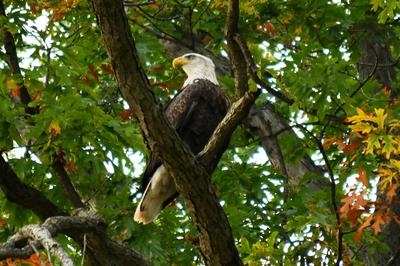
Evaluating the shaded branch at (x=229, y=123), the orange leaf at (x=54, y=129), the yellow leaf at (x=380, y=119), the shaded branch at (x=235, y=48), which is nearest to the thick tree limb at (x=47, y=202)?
the orange leaf at (x=54, y=129)

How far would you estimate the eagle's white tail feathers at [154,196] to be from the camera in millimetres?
6141

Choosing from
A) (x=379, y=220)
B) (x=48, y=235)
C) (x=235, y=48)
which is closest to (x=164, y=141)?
(x=235, y=48)

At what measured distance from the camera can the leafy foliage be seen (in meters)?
5.45

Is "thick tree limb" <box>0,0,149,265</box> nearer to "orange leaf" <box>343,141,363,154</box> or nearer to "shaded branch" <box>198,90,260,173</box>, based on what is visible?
"shaded branch" <box>198,90,260,173</box>

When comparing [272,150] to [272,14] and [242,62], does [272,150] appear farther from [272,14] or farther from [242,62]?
[242,62]

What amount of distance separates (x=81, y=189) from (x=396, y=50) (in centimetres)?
344

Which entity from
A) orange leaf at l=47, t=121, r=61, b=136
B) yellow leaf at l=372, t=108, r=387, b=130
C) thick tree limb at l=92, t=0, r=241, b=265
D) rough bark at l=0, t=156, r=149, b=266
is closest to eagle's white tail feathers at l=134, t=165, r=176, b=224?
rough bark at l=0, t=156, r=149, b=266

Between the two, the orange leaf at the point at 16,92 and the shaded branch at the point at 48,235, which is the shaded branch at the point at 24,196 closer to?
the shaded branch at the point at 48,235

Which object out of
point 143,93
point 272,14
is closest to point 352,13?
point 272,14

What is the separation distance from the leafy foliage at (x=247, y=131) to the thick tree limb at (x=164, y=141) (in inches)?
12.6

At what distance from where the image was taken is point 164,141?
435cm

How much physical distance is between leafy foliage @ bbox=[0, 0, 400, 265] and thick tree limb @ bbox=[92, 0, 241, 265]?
0.32 meters

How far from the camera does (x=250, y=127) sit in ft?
26.8

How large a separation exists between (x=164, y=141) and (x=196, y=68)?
113 inches
